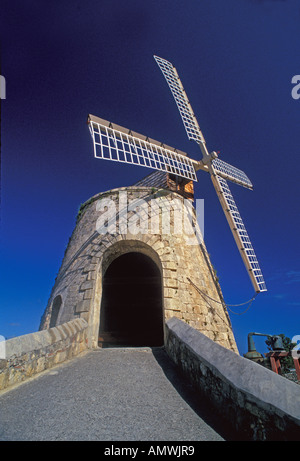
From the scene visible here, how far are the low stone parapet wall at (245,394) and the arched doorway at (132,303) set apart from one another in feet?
23.3

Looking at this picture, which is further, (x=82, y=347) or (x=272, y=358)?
(x=272, y=358)

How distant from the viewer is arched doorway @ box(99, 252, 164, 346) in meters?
10.4

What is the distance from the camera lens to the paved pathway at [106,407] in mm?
2291

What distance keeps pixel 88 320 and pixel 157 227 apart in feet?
11.9

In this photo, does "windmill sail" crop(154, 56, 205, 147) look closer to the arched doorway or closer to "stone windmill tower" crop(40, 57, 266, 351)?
"stone windmill tower" crop(40, 57, 266, 351)

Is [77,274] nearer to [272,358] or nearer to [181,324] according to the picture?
[181,324]

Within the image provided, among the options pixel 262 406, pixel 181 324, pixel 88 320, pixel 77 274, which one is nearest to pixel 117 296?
pixel 77 274

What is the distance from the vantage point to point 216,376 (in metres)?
2.73

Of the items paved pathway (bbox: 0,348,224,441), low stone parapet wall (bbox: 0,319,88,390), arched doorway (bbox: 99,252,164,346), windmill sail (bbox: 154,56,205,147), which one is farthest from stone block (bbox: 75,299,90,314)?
windmill sail (bbox: 154,56,205,147)

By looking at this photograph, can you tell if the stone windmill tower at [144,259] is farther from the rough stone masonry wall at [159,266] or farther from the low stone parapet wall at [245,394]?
the low stone parapet wall at [245,394]

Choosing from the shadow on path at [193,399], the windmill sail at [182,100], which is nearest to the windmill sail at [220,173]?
the windmill sail at [182,100]

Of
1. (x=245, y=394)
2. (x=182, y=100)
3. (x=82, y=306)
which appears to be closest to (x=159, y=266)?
(x=82, y=306)

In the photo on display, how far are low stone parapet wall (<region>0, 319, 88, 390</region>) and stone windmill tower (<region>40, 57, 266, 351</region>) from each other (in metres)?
0.96

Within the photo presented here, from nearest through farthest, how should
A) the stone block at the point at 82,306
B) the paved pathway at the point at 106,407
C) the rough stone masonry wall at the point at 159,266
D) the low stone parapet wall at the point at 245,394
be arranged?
1. the low stone parapet wall at the point at 245,394
2. the paved pathway at the point at 106,407
3. the stone block at the point at 82,306
4. the rough stone masonry wall at the point at 159,266
